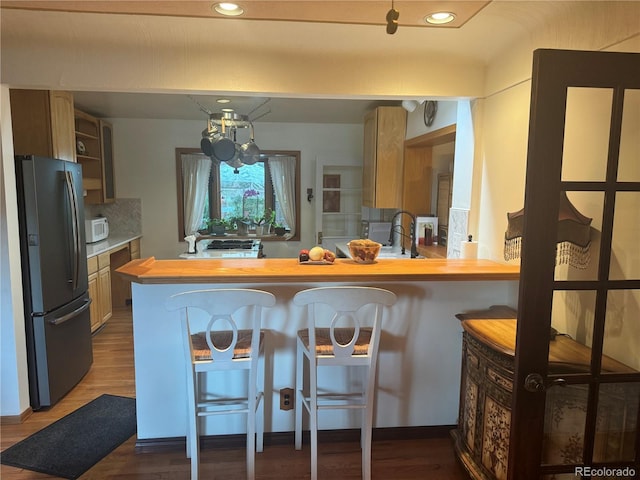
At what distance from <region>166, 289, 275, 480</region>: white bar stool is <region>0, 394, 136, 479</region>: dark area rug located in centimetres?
60

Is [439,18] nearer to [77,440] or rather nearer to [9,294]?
[9,294]

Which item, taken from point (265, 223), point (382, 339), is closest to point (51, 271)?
point (382, 339)

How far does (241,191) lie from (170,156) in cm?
102

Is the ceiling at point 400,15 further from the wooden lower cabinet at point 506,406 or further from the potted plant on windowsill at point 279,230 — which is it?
the potted plant on windowsill at point 279,230

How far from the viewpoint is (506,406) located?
190 centimetres

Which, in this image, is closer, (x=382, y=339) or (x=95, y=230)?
(x=382, y=339)

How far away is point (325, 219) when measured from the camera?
18.9ft

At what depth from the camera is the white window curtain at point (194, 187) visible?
557cm

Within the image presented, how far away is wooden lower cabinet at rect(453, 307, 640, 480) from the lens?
1480mm

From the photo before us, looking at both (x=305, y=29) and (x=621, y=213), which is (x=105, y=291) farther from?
(x=621, y=213)

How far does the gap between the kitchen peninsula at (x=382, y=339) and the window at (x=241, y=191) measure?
3.22m

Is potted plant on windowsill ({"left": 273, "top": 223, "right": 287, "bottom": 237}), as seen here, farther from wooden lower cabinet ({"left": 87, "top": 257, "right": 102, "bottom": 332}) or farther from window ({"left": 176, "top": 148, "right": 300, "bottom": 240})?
wooden lower cabinet ({"left": 87, "top": 257, "right": 102, "bottom": 332})

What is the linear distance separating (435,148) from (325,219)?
6.20ft

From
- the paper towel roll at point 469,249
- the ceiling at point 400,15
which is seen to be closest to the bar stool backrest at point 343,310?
the paper towel roll at point 469,249
